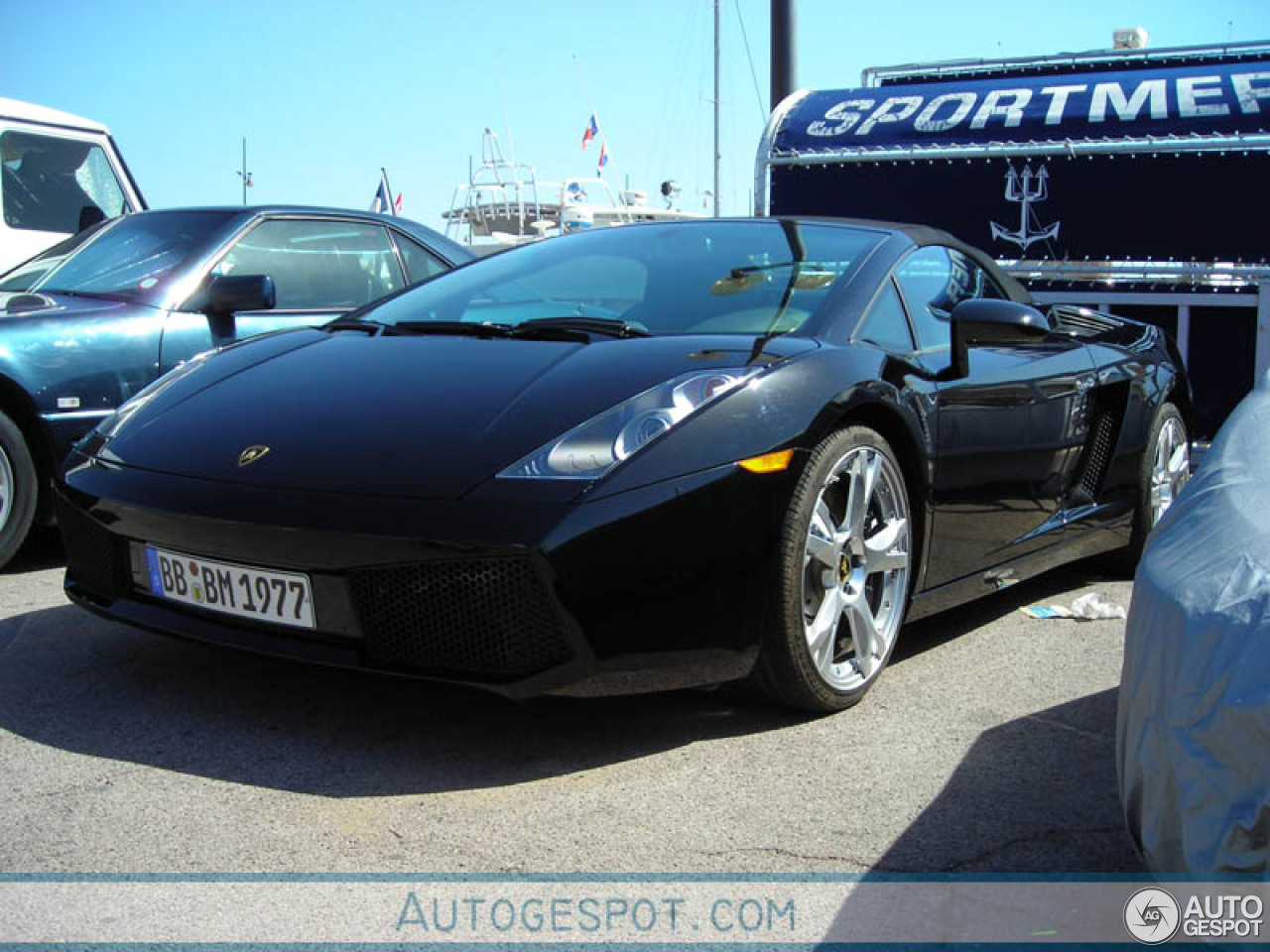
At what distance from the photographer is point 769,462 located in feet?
9.35

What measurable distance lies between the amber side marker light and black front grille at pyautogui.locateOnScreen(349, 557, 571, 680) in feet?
1.69

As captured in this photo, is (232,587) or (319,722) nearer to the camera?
(232,587)

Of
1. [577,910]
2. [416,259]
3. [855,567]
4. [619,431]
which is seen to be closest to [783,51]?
[416,259]

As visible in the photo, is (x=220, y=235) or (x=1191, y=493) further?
(x=220, y=235)

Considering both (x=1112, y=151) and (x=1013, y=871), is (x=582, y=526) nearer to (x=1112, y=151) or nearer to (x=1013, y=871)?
(x=1013, y=871)

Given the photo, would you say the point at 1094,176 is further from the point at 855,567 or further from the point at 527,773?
the point at 527,773

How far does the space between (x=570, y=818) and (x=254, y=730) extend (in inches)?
31.7

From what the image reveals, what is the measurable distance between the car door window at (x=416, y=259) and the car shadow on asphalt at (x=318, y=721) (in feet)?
9.10

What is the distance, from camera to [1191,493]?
2.39 meters

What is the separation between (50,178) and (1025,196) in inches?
227

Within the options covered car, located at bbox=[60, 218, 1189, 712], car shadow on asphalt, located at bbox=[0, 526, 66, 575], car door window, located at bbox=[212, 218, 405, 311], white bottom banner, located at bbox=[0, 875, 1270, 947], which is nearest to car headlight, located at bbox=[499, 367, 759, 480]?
covered car, located at bbox=[60, 218, 1189, 712]

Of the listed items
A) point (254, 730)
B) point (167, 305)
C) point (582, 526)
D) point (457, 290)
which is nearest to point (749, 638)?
point (582, 526)

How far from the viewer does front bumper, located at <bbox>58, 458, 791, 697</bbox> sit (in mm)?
2604

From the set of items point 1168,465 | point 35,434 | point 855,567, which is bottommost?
point 1168,465
